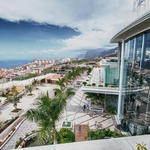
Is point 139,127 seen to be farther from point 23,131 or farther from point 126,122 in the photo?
point 23,131

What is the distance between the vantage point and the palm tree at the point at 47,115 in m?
4.12

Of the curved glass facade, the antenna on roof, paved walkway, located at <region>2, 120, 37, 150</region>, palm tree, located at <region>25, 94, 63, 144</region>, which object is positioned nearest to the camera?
palm tree, located at <region>25, 94, 63, 144</region>

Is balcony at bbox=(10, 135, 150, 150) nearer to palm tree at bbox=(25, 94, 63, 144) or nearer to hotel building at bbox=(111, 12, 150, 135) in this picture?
palm tree at bbox=(25, 94, 63, 144)

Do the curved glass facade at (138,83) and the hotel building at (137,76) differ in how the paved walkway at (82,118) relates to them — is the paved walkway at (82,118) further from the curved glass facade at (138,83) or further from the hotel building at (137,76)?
the curved glass facade at (138,83)

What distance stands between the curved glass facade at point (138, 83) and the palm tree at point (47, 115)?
5.49 metres

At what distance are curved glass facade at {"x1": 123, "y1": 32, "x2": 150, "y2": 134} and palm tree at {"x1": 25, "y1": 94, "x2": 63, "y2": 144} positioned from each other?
5493 mm

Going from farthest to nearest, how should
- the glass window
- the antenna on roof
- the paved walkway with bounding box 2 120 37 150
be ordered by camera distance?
the paved walkway with bounding box 2 120 37 150 < the glass window < the antenna on roof

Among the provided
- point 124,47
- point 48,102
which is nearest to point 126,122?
point 124,47

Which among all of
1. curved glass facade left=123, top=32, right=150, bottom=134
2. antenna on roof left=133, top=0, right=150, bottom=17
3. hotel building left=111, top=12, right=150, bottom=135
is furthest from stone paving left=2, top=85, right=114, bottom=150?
antenna on roof left=133, top=0, right=150, bottom=17

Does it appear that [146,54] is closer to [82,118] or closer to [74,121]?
[82,118]

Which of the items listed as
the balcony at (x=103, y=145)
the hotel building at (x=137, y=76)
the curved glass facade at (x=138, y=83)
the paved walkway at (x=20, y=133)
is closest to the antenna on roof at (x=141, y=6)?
the hotel building at (x=137, y=76)

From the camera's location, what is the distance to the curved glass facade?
5.88 m

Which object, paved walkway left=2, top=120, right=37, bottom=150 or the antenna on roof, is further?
paved walkway left=2, top=120, right=37, bottom=150

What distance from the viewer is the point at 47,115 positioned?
172 inches
